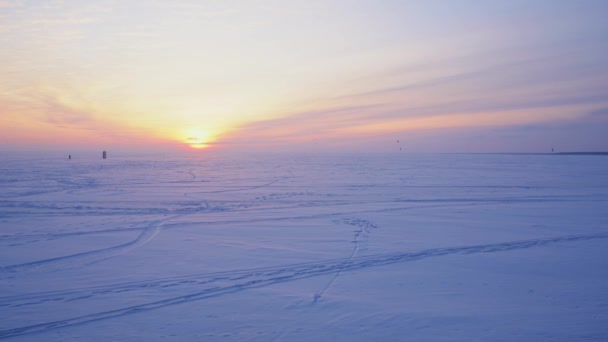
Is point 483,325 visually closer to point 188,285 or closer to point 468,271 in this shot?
point 468,271

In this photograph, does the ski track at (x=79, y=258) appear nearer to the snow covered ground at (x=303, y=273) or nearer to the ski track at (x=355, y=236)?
the snow covered ground at (x=303, y=273)

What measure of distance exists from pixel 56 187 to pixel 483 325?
19.3 m

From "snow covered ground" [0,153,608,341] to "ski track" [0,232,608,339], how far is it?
0.02m

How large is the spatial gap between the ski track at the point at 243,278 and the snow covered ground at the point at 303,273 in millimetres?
24

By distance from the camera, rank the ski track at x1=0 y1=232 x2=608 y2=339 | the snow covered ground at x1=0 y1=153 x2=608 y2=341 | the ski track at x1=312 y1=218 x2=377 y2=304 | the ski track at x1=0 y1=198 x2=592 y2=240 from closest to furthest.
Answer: the snow covered ground at x1=0 y1=153 x2=608 y2=341, the ski track at x1=0 y1=232 x2=608 y2=339, the ski track at x1=312 y1=218 x2=377 y2=304, the ski track at x1=0 y1=198 x2=592 y2=240

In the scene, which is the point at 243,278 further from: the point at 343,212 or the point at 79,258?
the point at 343,212

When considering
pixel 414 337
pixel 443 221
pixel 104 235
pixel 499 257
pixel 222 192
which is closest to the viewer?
pixel 414 337

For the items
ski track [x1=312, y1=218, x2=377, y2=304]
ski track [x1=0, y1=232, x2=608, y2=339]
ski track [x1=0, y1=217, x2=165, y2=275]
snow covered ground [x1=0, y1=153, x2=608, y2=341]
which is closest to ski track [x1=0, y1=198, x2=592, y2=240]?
snow covered ground [x1=0, y1=153, x2=608, y2=341]

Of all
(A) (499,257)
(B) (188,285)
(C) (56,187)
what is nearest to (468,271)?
(A) (499,257)

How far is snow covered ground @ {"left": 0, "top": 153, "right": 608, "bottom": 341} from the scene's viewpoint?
4.55 meters

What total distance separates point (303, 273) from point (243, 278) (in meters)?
0.89

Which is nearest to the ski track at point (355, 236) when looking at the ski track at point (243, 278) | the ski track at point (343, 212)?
the ski track at point (243, 278)

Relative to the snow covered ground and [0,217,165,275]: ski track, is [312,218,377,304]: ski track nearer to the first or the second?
the snow covered ground

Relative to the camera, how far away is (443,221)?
10.7m
